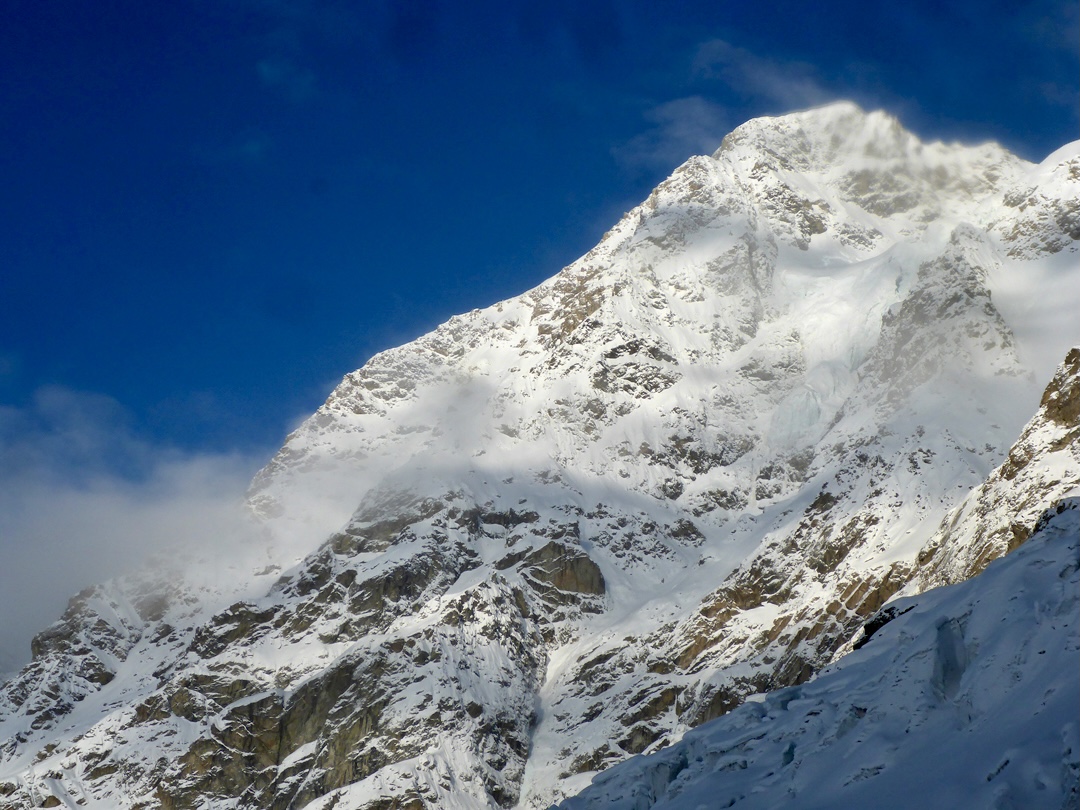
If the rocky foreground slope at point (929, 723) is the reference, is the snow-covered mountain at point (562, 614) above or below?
above

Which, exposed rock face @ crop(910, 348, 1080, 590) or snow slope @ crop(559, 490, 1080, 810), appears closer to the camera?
snow slope @ crop(559, 490, 1080, 810)

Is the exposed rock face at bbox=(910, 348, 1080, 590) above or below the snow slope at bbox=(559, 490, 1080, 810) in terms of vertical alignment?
above

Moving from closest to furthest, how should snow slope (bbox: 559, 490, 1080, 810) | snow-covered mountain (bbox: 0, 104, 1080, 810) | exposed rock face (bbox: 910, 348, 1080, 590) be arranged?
snow slope (bbox: 559, 490, 1080, 810), exposed rock face (bbox: 910, 348, 1080, 590), snow-covered mountain (bbox: 0, 104, 1080, 810)

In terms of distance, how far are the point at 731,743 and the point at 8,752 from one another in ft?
578

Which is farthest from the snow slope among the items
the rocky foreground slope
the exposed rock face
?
the exposed rock face

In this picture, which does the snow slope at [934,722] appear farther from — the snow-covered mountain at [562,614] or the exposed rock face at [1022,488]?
the snow-covered mountain at [562,614]

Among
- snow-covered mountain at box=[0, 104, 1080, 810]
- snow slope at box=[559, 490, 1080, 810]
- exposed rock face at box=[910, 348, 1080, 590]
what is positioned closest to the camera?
snow slope at box=[559, 490, 1080, 810]

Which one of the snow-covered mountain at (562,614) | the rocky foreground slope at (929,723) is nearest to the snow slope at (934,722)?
the rocky foreground slope at (929,723)

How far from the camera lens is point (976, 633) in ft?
81.1

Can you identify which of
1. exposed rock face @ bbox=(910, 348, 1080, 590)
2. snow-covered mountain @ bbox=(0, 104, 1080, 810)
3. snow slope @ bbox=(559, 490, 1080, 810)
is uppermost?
snow-covered mountain @ bbox=(0, 104, 1080, 810)

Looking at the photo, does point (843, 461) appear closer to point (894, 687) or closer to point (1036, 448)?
point (1036, 448)

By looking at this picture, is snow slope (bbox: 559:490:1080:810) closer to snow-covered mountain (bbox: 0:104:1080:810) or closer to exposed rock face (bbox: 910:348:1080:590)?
exposed rock face (bbox: 910:348:1080:590)

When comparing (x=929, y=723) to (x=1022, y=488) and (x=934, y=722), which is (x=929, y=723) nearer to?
(x=934, y=722)

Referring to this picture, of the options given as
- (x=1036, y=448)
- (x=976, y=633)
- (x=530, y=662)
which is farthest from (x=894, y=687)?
(x=530, y=662)
